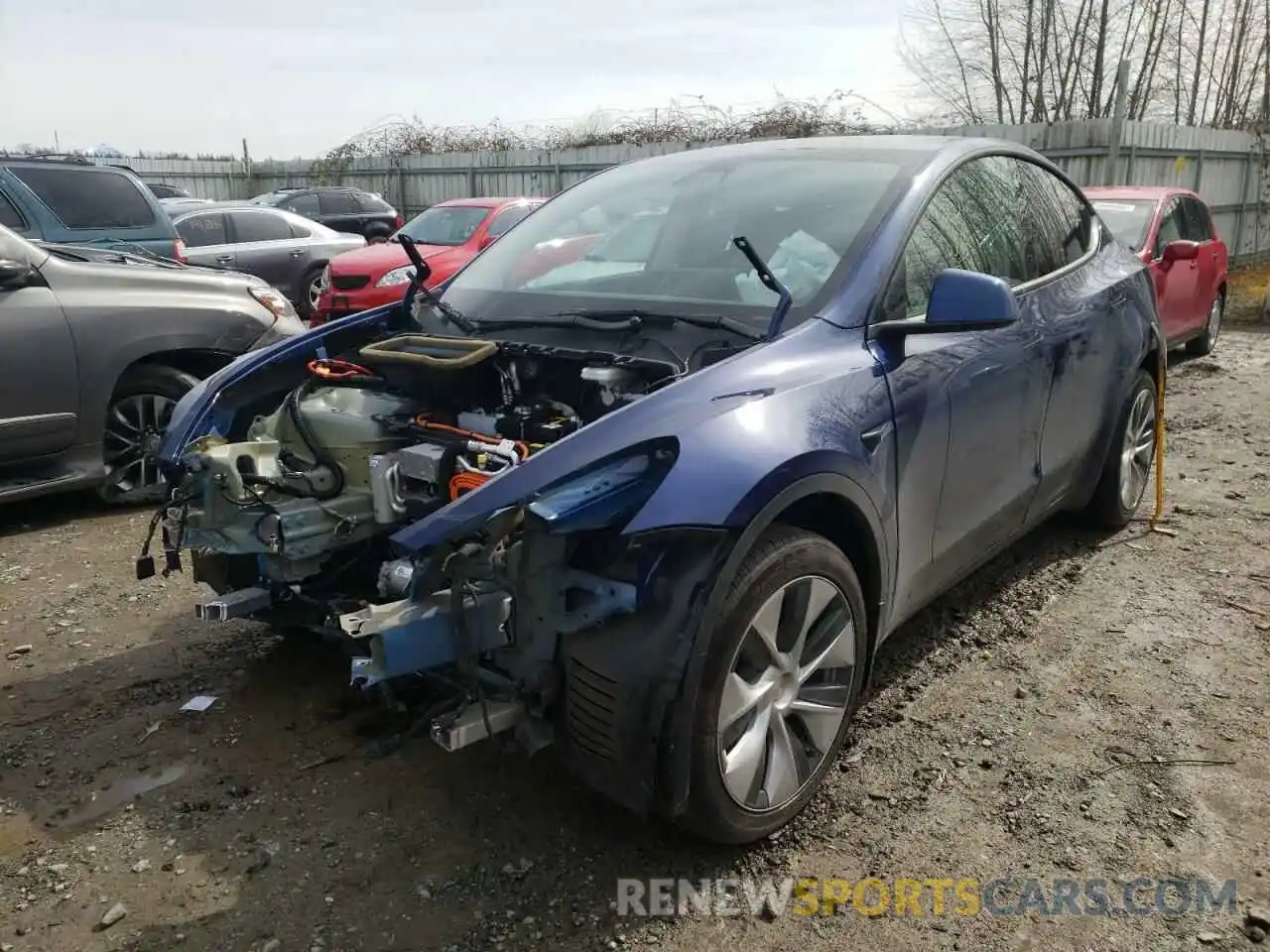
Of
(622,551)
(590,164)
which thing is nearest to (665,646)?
(622,551)

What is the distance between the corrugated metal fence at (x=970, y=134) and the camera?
13.8 meters

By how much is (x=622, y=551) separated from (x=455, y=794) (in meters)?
1.02

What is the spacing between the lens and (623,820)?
106 inches

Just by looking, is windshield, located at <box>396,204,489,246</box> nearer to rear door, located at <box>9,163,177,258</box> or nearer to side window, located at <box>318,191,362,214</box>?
rear door, located at <box>9,163,177,258</box>

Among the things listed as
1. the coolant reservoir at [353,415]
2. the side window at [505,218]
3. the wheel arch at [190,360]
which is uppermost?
the side window at [505,218]

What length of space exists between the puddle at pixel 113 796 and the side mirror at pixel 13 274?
3.06 meters

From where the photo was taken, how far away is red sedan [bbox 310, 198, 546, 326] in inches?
386

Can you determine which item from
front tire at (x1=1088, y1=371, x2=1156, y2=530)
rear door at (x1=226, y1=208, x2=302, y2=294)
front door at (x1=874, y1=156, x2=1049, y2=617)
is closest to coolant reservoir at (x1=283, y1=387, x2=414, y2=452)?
front door at (x1=874, y1=156, x2=1049, y2=617)

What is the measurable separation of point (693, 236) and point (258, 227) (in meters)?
10.5

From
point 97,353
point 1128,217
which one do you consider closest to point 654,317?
point 97,353

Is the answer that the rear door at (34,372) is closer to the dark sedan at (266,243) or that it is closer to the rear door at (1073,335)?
the rear door at (1073,335)

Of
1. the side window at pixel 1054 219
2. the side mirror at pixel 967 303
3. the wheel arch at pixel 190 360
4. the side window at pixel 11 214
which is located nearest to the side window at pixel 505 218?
the side window at pixel 11 214

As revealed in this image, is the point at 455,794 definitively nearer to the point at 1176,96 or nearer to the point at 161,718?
the point at 161,718

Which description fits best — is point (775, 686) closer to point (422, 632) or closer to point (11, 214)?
point (422, 632)
